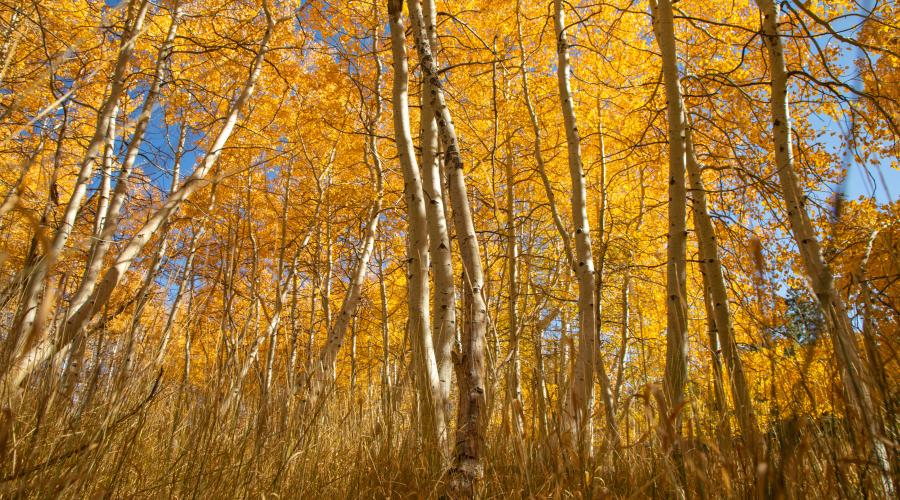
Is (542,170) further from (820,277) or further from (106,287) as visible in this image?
(106,287)

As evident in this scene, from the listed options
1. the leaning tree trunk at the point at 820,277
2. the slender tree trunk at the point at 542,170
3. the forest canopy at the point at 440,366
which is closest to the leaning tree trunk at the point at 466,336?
the forest canopy at the point at 440,366

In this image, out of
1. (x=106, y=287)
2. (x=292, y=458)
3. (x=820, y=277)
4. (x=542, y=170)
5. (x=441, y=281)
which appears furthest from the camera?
(x=542, y=170)

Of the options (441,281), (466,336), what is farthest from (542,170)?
(466,336)

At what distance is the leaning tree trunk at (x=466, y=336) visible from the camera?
1.84m

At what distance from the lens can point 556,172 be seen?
859cm

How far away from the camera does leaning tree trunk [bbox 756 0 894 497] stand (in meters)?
1.04

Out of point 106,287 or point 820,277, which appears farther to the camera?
point 106,287

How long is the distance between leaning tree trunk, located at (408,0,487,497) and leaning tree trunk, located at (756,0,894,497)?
3.86 feet

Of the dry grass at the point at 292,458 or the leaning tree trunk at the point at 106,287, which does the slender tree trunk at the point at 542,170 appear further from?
the dry grass at the point at 292,458

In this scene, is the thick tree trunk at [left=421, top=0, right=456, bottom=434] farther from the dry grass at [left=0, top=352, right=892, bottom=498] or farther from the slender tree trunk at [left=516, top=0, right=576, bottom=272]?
the slender tree trunk at [left=516, top=0, right=576, bottom=272]

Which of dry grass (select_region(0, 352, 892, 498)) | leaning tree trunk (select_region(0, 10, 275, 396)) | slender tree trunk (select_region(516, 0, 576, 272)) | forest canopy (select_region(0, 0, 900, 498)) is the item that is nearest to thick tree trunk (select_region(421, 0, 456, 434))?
forest canopy (select_region(0, 0, 900, 498))

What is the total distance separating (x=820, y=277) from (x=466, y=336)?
1.55 metres

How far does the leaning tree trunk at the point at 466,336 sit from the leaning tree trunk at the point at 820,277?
1177mm

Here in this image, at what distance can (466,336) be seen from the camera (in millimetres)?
2096
